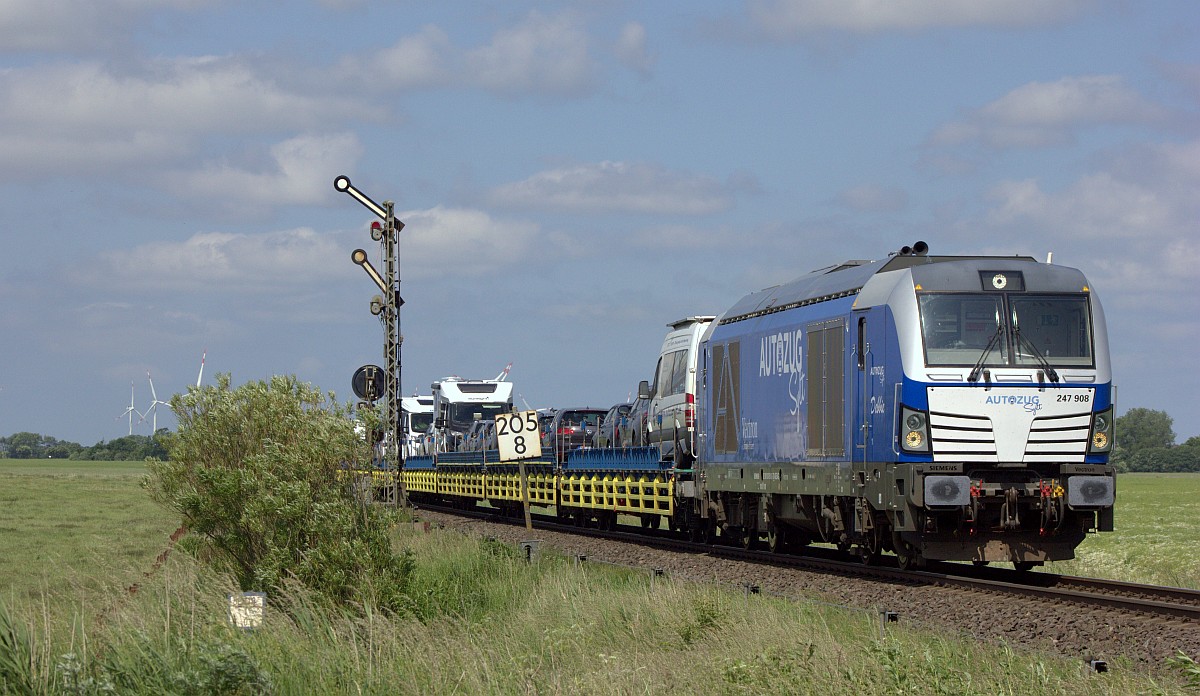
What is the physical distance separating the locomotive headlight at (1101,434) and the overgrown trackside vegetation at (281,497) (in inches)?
316

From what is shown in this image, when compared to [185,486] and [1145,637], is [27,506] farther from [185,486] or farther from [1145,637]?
[1145,637]

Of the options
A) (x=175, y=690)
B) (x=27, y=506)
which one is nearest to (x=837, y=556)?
(x=175, y=690)

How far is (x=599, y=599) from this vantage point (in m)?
15.7

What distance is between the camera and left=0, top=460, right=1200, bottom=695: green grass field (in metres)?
10.3

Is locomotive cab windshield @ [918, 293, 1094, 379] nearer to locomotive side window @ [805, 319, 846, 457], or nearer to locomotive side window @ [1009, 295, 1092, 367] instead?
locomotive side window @ [1009, 295, 1092, 367]

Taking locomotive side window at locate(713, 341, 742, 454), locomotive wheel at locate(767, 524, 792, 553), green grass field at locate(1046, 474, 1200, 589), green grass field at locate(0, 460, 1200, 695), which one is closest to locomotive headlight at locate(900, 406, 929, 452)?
green grass field at locate(0, 460, 1200, 695)

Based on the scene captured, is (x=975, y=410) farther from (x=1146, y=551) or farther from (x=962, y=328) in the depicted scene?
(x=1146, y=551)

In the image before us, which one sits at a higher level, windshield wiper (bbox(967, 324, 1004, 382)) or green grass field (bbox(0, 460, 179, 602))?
windshield wiper (bbox(967, 324, 1004, 382))

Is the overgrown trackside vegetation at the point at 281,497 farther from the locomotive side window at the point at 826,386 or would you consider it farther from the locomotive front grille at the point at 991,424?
the locomotive front grille at the point at 991,424

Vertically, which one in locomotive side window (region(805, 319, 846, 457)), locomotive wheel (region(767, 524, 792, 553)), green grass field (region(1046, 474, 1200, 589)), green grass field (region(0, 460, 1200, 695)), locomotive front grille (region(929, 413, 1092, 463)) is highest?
locomotive side window (region(805, 319, 846, 457))

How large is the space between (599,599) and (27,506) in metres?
37.7

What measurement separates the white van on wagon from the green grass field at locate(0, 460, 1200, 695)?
7.14 m

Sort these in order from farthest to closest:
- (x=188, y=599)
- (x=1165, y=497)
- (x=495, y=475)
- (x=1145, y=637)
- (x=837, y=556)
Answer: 1. (x=1165, y=497)
2. (x=495, y=475)
3. (x=837, y=556)
4. (x=188, y=599)
5. (x=1145, y=637)

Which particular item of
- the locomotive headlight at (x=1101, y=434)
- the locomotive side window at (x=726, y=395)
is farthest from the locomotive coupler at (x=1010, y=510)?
the locomotive side window at (x=726, y=395)
